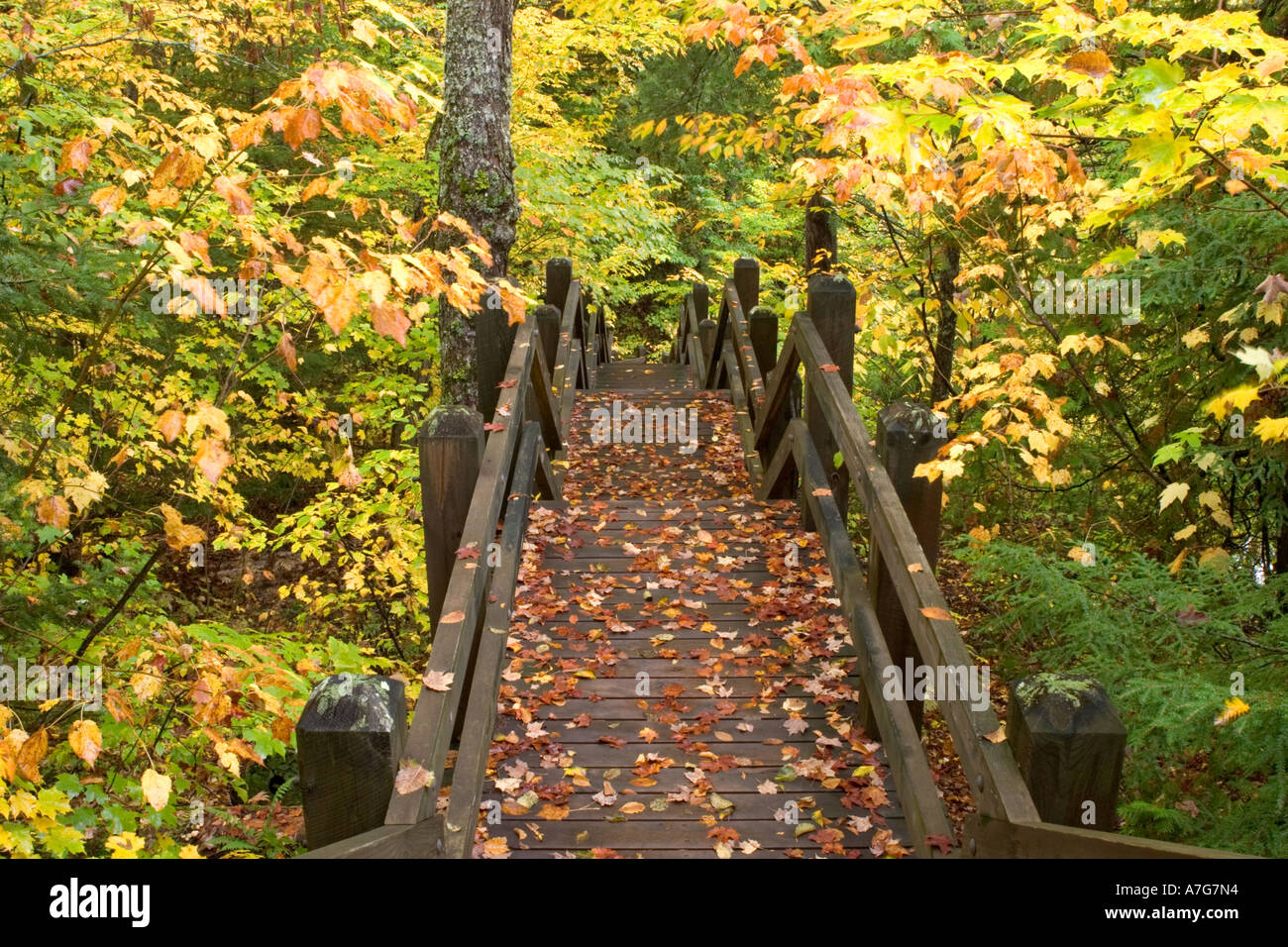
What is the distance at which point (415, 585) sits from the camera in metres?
8.70

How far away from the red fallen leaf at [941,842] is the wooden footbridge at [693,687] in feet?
0.05

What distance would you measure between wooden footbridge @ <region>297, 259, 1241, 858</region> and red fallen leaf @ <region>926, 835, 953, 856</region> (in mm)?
14

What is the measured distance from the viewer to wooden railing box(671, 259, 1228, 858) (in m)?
2.30

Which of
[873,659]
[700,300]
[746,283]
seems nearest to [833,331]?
[873,659]

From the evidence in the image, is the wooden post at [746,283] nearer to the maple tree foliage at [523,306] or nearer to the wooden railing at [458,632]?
the maple tree foliage at [523,306]

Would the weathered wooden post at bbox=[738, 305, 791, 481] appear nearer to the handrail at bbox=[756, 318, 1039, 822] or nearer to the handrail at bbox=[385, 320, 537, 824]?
the handrail at bbox=[756, 318, 1039, 822]

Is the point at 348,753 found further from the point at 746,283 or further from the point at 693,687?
the point at 746,283

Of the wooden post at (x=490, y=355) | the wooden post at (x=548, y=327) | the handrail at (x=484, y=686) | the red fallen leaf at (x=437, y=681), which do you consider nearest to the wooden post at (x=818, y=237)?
the wooden post at (x=548, y=327)

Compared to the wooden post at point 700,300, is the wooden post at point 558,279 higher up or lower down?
lower down

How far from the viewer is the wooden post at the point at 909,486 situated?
3818 mm

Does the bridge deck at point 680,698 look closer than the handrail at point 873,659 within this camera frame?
No

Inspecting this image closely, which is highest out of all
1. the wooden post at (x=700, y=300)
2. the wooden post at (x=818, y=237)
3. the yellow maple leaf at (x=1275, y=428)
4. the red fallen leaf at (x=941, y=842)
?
the wooden post at (x=818, y=237)

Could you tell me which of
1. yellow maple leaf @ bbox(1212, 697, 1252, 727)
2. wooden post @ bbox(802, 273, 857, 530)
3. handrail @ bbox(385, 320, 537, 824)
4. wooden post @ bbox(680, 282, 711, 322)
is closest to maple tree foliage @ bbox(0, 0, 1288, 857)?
yellow maple leaf @ bbox(1212, 697, 1252, 727)
